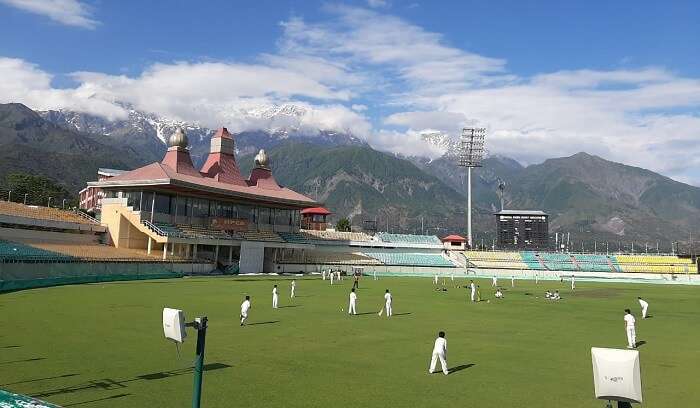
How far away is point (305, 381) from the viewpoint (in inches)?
513

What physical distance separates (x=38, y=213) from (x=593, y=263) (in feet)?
258

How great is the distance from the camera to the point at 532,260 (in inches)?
3529

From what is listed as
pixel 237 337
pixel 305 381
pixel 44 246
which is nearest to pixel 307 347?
pixel 237 337

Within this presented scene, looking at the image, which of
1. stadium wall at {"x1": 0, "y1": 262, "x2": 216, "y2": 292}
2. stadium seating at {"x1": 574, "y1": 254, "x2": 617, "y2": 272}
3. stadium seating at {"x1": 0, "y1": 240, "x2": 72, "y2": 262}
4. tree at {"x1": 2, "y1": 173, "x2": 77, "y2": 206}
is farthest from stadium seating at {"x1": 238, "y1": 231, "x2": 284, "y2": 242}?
tree at {"x1": 2, "y1": 173, "x2": 77, "y2": 206}

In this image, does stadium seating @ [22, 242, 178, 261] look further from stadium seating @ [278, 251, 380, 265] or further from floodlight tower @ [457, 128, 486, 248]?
floodlight tower @ [457, 128, 486, 248]

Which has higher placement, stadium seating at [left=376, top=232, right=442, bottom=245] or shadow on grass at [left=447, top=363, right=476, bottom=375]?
stadium seating at [left=376, top=232, right=442, bottom=245]

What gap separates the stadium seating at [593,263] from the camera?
84.5m

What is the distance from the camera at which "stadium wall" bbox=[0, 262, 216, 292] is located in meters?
37.0

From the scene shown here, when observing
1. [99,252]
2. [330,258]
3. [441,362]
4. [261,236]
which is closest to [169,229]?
[99,252]

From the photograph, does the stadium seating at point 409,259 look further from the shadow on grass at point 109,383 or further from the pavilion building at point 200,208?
the shadow on grass at point 109,383

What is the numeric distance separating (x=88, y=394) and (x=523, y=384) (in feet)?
32.4

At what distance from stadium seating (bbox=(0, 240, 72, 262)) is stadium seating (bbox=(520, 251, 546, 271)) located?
6400 centimetres

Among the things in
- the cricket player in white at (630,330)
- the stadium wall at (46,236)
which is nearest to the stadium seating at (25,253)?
the stadium wall at (46,236)

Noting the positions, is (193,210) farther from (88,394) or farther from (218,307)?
(88,394)
